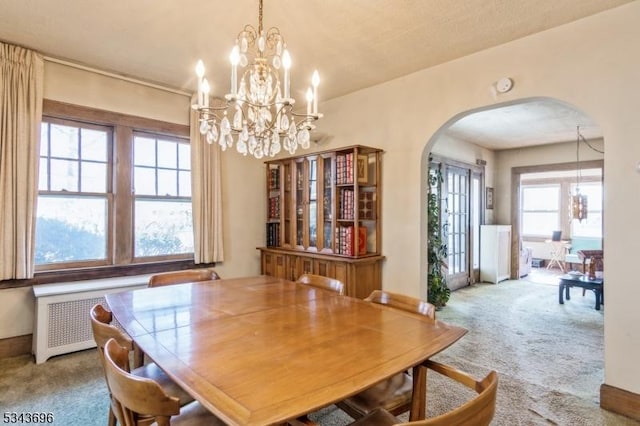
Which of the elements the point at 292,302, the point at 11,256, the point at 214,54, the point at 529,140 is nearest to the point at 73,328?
the point at 11,256

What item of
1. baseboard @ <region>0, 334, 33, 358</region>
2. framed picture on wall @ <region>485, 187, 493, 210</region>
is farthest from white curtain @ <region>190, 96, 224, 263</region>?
framed picture on wall @ <region>485, 187, 493, 210</region>

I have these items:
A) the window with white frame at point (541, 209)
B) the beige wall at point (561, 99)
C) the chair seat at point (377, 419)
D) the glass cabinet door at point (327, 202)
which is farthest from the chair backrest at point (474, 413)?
the window with white frame at point (541, 209)

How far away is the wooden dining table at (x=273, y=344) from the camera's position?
105 cm

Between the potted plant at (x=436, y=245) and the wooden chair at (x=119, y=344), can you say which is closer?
the wooden chair at (x=119, y=344)

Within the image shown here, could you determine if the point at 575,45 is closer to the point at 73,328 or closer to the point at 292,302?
the point at 292,302

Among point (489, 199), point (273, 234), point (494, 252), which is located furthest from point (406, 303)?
point (489, 199)

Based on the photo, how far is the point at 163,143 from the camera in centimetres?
399

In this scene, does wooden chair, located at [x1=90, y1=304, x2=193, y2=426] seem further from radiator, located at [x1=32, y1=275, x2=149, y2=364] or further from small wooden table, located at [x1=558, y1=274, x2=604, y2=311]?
small wooden table, located at [x1=558, y1=274, x2=604, y2=311]

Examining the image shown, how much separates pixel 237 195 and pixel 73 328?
7.27 ft

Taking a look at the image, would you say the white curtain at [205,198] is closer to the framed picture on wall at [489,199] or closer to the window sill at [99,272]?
the window sill at [99,272]

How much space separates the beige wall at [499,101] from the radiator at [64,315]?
0.41 m

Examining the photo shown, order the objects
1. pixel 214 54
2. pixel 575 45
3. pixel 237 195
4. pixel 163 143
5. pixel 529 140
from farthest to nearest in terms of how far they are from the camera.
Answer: pixel 529 140, pixel 237 195, pixel 163 143, pixel 214 54, pixel 575 45

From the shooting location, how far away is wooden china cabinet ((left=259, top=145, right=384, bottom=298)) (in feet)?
11.7

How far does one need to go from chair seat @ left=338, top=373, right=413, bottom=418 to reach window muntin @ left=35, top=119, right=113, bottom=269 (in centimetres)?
314
